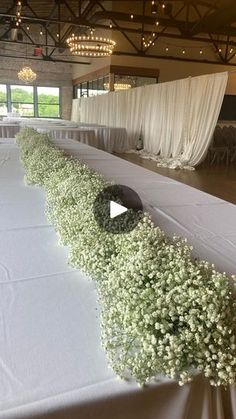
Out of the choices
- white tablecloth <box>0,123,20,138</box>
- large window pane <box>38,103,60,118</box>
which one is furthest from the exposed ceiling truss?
large window pane <box>38,103,60,118</box>

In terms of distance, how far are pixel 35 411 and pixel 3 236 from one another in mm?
951

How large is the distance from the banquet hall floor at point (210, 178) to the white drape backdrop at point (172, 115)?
0.39m

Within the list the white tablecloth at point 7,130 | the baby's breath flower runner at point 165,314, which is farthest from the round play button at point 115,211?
the white tablecloth at point 7,130

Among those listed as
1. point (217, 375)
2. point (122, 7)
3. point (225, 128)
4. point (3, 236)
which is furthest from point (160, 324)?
point (122, 7)

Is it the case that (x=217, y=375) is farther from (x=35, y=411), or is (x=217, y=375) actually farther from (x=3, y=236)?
(x=3, y=236)

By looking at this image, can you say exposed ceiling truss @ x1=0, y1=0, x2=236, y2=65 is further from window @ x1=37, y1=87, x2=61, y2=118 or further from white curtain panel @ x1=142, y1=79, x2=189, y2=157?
window @ x1=37, y1=87, x2=61, y2=118

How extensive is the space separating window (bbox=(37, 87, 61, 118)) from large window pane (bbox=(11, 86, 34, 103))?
38 centimetres

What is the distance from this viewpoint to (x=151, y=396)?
0.73 meters

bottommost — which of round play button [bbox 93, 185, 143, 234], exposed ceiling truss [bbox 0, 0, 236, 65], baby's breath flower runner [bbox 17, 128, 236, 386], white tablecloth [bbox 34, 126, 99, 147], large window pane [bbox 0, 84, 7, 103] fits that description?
baby's breath flower runner [bbox 17, 128, 236, 386]

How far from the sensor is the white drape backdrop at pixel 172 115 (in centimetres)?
710

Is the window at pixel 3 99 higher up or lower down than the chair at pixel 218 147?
higher up

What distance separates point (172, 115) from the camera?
848cm

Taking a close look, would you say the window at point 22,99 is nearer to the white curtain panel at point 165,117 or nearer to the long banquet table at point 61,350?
the white curtain panel at point 165,117

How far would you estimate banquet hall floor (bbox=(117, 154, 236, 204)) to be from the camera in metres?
5.34
